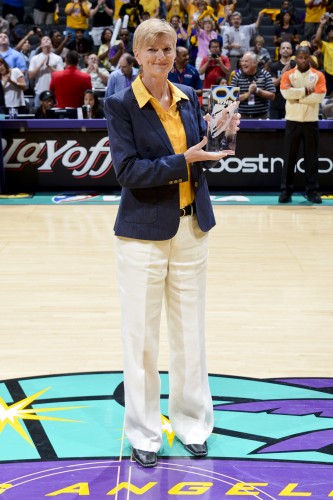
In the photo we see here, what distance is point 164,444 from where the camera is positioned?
4.07 m

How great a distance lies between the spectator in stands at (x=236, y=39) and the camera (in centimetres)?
1506

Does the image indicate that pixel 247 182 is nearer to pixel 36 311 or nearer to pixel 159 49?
pixel 36 311

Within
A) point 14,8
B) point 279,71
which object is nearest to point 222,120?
point 279,71

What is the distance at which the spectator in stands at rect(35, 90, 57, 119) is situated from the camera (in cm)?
1120

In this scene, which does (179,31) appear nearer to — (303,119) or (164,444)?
(303,119)

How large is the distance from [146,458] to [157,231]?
1025 millimetres

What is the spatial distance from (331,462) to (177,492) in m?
0.76

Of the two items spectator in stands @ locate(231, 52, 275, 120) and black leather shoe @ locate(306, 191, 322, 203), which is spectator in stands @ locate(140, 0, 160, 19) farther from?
black leather shoe @ locate(306, 191, 322, 203)

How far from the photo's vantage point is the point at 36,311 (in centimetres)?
624

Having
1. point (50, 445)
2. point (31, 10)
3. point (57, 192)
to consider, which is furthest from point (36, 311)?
point (31, 10)

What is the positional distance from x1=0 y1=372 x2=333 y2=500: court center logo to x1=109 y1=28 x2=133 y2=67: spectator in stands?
946 centimetres

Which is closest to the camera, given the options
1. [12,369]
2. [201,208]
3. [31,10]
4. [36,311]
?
[201,208]

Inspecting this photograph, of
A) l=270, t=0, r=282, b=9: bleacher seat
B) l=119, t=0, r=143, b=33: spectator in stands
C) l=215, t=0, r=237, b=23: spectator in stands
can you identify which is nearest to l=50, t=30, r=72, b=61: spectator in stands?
l=119, t=0, r=143, b=33: spectator in stands

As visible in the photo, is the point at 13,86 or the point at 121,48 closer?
the point at 13,86
